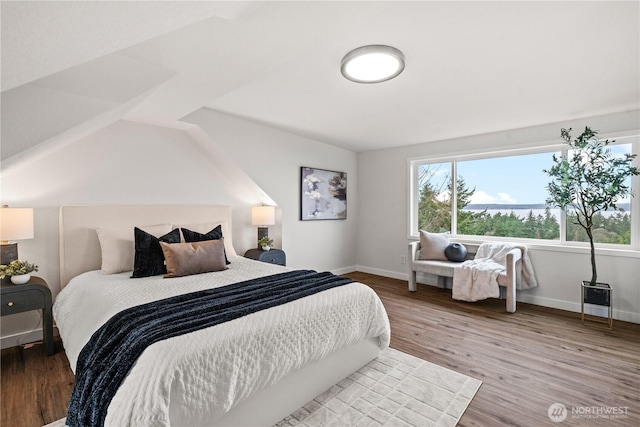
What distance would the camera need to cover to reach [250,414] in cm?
163

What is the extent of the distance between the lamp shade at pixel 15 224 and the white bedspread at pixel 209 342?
53 cm

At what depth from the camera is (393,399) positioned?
1942 millimetres

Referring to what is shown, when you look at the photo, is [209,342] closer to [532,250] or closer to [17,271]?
[17,271]

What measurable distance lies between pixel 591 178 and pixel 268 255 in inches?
147

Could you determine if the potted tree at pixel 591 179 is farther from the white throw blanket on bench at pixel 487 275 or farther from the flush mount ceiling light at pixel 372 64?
the flush mount ceiling light at pixel 372 64

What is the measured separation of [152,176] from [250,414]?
2717 millimetres

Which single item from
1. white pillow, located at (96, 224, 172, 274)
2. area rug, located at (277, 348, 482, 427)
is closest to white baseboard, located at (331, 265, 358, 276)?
area rug, located at (277, 348, 482, 427)

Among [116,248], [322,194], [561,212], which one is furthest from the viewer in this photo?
[322,194]

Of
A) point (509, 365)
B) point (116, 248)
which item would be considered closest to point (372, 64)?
point (509, 365)

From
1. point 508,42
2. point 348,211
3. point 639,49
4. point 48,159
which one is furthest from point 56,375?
point 639,49

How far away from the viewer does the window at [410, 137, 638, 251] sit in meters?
3.54

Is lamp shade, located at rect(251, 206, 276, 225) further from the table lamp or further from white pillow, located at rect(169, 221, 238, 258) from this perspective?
the table lamp

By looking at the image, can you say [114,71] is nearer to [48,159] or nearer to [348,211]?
[48,159]

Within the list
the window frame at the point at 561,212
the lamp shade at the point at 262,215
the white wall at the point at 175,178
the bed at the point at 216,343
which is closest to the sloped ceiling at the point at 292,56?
the white wall at the point at 175,178
